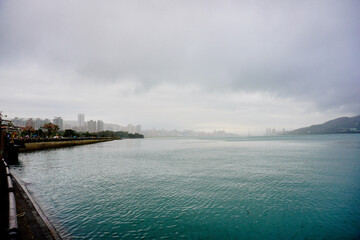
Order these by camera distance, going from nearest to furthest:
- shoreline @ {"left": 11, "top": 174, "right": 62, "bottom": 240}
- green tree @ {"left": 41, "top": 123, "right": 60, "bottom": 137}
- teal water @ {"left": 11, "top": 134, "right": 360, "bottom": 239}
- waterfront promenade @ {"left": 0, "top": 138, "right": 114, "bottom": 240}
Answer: waterfront promenade @ {"left": 0, "top": 138, "right": 114, "bottom": 240}
shoreline @ {"left": 11, "top": 174, "right": 62, "bottom": 240}
teal water @ {"left": 11, "top": 134, "right": 360, "bottom": 239}
green tree @ {"left": 41, "top": 123, "right": 60, "bottom": 137}

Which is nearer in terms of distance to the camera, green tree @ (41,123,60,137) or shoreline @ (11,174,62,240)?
shoreline @ (11,174,62,240)

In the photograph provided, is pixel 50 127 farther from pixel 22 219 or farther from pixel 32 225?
pixel 32 225

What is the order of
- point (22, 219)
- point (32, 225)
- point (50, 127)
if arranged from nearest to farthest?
point (32, 225), point (22, 219), point (50, 127)

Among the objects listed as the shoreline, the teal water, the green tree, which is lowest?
the teal water

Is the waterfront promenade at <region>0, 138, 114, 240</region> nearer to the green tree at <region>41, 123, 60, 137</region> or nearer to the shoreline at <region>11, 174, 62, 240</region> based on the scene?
the shoreline at <region>11, 174, 62, 240</region>

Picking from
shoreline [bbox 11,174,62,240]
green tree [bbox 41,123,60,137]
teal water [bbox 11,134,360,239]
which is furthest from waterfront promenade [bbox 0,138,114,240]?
green tree [bbox 41,123,60,137]

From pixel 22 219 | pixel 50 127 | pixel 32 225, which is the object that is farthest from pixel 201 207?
pixel 50 127

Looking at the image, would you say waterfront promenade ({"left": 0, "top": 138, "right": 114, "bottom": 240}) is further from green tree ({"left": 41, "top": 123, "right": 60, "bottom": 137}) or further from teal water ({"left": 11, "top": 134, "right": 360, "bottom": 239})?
green tree ({"left": 41, "top": 123, "right": 60, "bottom": 137})

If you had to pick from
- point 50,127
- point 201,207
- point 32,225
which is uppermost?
point 50,127

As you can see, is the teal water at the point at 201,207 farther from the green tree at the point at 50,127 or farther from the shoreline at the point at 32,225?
the green tree at the point at 50,127

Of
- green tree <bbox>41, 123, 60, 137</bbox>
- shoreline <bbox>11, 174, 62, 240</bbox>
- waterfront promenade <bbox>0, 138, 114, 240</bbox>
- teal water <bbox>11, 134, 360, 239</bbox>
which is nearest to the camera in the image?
waterfront promenade <bbox>0, 138, 114, 240</bbox>

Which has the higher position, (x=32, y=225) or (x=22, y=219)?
(x=22, y=219)

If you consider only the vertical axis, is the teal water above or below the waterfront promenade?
below

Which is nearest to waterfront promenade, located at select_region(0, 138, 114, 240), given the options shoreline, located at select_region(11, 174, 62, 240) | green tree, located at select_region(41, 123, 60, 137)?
shoreline, located at select_region(11, 174, 62, 240)
